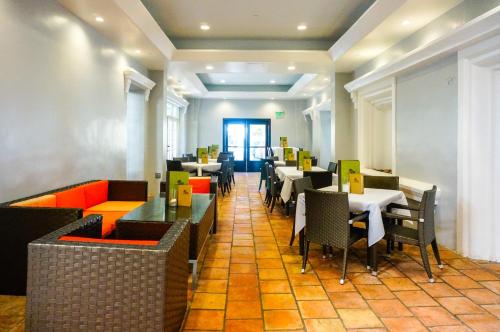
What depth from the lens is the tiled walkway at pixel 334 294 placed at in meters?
2.34

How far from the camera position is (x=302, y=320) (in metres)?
2.38

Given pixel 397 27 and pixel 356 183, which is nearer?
pixel 356 183

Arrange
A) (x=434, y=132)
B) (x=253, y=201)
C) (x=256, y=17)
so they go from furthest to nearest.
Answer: (x=253, y=201) < (x=256, y=17) < (x=434, y=132)

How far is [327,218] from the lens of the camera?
10.1 feet

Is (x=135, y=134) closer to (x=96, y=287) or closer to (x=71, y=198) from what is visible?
(x=71, y=198)

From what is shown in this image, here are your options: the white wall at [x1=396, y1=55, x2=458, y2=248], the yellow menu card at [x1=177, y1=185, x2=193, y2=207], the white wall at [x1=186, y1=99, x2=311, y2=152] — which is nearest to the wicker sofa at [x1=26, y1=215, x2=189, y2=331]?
the yellow menu card at [x1=177, y1=185, x2=193, y2=207]

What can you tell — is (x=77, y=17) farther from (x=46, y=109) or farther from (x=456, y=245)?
(x=456, y=245)

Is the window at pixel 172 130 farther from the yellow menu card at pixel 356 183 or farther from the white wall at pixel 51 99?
the yellow menu card at pixel 356 183

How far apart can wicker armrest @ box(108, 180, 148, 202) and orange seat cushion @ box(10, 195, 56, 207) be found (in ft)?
3.95

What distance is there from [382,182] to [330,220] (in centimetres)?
155

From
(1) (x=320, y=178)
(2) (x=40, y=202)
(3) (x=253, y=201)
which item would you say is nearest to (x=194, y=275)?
(2) (x=40, y=202)

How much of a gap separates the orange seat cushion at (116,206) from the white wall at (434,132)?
3.60 m

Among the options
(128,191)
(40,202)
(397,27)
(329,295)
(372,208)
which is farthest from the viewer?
(128,191)

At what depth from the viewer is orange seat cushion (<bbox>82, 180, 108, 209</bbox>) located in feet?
12.8
